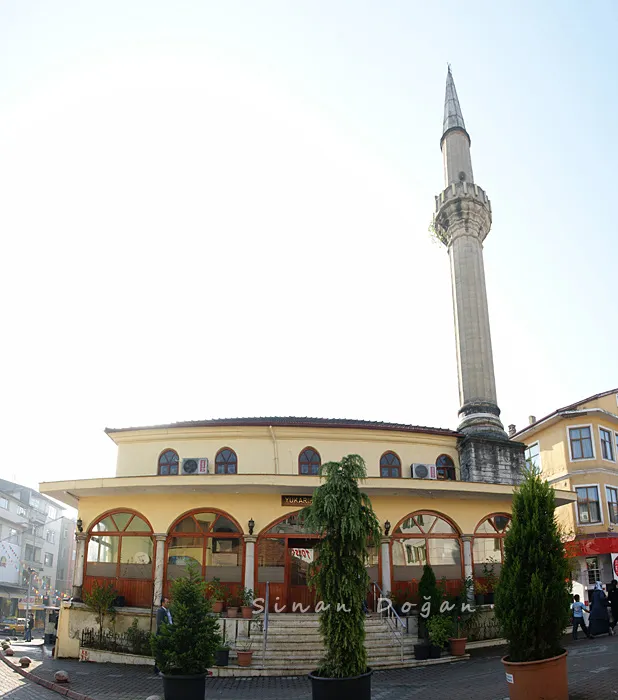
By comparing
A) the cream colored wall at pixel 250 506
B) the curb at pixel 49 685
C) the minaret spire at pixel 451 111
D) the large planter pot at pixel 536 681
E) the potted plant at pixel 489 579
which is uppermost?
the minaret spire at pixel 451 111

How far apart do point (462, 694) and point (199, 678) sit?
456cm

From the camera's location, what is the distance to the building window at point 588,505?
2827cm

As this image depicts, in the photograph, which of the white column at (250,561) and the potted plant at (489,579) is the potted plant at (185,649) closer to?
the white column at (250,561)

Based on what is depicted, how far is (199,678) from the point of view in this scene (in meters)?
10.5

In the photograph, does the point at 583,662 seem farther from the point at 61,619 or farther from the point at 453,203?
the point at 453,203

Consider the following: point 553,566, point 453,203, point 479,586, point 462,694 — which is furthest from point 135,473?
point 453,203

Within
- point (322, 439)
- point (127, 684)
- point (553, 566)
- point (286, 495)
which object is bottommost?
point (127, 684)

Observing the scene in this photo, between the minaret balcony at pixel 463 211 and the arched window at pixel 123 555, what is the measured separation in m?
19.6

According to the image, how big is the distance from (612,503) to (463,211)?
1446cm

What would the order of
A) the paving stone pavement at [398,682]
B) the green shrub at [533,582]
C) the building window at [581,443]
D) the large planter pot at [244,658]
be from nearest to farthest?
the green shrub at [533,582], the paving stone pavement at [398,682], the large planter pot at [244,658], the building window at [581,443]

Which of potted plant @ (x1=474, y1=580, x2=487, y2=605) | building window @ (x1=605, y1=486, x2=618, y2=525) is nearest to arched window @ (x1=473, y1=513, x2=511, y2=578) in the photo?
potted plant @ (x1=474, y1=580, x2=487, y2=605)

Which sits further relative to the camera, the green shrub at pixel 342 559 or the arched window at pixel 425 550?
the arched window at pixel 425 550

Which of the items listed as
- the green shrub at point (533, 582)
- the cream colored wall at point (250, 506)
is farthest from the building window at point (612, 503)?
the green shrub at point (533, 582)

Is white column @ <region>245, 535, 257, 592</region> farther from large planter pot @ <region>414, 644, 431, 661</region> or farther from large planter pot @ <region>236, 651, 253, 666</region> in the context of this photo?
large planter pot @ <region>414, 644, 431, 661</region>
